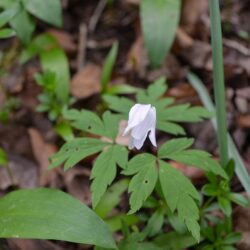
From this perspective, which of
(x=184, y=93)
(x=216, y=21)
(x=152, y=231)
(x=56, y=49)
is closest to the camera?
(x=216, y=21)

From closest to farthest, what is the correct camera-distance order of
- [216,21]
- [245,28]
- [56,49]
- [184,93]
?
[216,21]
[184,93]
[56,49]
[245,28]

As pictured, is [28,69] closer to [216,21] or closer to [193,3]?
[193,3]

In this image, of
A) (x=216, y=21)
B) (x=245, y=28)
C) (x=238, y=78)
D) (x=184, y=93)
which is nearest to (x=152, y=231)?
(x=216, y=21)

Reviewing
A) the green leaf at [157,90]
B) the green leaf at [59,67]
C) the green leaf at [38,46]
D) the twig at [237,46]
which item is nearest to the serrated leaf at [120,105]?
the green leaf at [157,90]

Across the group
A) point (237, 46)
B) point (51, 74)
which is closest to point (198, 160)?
point (51, 74)

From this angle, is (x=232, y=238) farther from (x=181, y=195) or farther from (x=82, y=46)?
(x=82, y=46)

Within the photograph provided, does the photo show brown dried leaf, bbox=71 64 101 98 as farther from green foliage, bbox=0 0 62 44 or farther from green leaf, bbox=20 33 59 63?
green foliage, bbox=0 0 62 44

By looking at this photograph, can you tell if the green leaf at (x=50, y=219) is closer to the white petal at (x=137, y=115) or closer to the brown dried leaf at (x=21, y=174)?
the white petal at (x=137, y=115)
